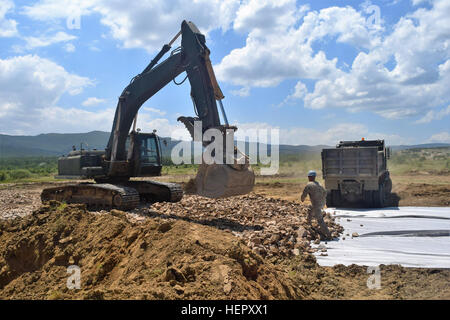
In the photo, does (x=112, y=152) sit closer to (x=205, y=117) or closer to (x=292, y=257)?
(x=205, y=117)

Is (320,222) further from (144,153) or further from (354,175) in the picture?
(144,153)

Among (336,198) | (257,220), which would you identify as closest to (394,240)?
(257,220)

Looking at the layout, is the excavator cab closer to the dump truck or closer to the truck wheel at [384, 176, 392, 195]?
the dump truck

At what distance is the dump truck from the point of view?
13.5m

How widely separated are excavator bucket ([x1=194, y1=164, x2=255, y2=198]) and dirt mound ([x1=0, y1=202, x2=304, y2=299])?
2.55 metres

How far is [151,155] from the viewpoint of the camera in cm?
1261

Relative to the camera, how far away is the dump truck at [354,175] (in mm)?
13469

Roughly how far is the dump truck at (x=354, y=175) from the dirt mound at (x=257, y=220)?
2.05 m

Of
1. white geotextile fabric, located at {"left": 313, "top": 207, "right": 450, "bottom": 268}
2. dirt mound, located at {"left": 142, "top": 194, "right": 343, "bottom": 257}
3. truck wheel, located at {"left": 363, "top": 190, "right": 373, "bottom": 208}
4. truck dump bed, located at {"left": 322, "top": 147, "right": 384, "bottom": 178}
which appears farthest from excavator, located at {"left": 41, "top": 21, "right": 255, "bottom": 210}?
truck wheel, located at {"left": 363, "top": 190, "right": 373, "bottom": 208}

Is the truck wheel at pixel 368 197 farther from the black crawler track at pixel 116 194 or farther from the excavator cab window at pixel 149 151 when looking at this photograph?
the excavator cab window at pixel 149 151

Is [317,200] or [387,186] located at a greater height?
[317,200]

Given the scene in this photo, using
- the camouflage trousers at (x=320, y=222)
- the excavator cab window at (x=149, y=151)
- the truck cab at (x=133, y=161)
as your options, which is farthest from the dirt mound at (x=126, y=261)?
the excavator cab window at (x=149, y=151)

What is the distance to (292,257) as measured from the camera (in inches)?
290

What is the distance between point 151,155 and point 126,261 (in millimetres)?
7195
